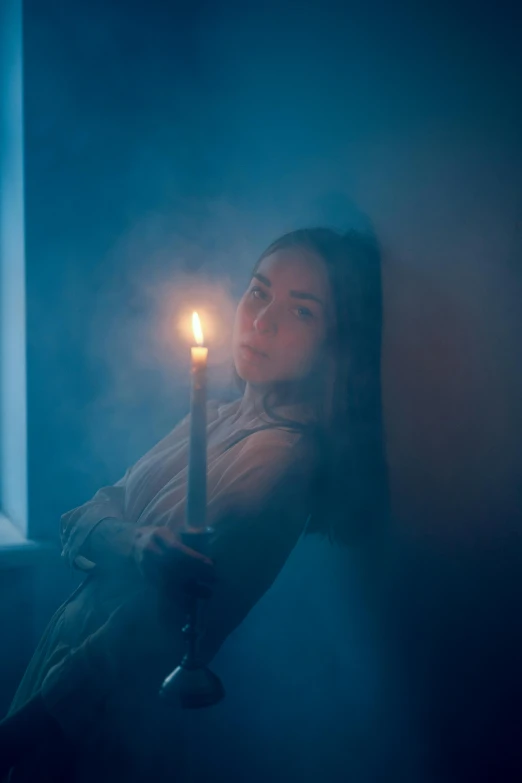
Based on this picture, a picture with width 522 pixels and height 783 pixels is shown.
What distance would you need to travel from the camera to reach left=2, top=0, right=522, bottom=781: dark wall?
0.52m

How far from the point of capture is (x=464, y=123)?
54 centimetres

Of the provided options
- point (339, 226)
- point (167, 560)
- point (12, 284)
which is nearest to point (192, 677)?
point (167, 560)

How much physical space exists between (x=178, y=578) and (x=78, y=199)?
2.35 feet

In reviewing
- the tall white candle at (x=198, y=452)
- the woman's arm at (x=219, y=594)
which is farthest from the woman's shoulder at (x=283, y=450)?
the tall white candle at (x=198, y=452)

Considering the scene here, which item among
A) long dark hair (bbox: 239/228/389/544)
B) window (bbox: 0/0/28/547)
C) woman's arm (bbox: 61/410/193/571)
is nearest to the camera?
long dark hair (bbox: 239/228/389/544)

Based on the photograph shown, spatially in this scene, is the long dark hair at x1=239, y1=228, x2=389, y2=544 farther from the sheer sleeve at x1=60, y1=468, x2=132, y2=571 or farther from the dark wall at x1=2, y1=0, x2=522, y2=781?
the sheer sleeve at x1=60, y1=468, x2=132, y2=571

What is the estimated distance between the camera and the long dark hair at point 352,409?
65 centimetres

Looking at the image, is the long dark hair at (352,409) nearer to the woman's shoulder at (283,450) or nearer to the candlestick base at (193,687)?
the woman's shoulder at (283,450)

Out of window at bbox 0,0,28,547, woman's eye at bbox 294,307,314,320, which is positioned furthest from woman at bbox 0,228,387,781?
window at bbox 0,0,28,547

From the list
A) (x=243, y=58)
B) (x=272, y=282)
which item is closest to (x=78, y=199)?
(x=243, y=58)

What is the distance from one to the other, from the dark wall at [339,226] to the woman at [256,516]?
42mm

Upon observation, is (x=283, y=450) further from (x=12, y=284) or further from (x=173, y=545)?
(x=12, y=284)

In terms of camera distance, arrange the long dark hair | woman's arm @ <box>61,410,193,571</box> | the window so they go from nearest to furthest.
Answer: the long dark hair
woman's arm @ <box>61,410,193,571</box>
the window

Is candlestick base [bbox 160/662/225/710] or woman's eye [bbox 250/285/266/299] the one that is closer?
candlestick base [bbox 160/662/225/710]
